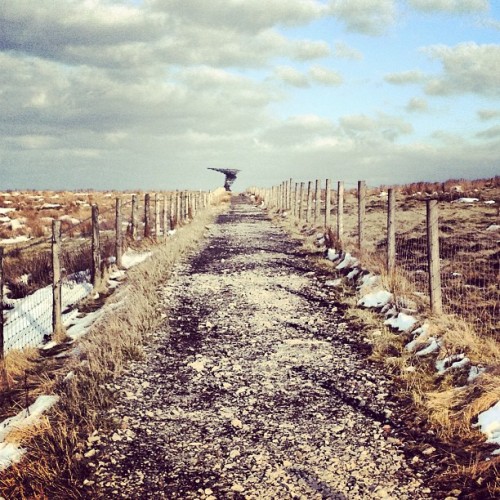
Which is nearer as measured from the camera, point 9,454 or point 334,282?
point 9,454

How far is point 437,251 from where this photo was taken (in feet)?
24.6

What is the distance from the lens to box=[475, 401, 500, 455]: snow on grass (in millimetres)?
4189

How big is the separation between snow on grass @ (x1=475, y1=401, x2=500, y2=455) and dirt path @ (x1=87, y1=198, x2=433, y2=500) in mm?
733

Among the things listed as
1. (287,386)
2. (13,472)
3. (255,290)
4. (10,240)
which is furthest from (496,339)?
(10,240)

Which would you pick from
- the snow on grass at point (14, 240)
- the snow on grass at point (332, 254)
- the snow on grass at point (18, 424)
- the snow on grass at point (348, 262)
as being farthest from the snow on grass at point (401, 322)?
the snow on grass at point (14, 240)

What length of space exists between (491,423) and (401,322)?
9.39 ft

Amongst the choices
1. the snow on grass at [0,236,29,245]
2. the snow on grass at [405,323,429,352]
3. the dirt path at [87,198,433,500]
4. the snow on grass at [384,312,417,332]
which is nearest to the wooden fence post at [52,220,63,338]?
the dirt path at [87,198,433,500]

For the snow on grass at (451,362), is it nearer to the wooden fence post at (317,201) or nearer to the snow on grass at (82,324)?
the snow on grass at (82,324)

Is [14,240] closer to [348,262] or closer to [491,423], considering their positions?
[348,262]

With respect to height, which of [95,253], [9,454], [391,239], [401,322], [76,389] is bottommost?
[9,454]

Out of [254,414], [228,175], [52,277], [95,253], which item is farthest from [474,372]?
[228,175]

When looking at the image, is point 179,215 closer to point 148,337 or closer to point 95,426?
point 148,337

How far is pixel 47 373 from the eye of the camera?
6512 mm

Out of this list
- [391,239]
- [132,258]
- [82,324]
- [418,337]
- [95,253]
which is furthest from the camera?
[132,258]
